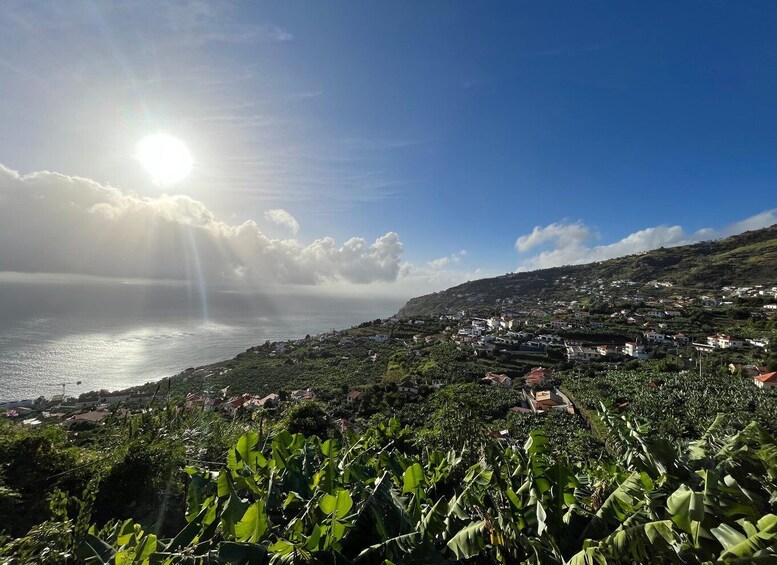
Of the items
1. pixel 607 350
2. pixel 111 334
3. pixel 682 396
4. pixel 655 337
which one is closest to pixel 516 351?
pixel 607 350

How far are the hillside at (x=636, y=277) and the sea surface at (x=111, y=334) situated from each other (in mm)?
44713

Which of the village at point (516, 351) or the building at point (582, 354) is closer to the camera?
the village at point (516, 351)

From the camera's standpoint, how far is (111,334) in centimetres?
6278

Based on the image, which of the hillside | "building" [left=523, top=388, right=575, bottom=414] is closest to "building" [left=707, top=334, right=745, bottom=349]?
"building" [left=523, top=388, right=575, bottom=414]

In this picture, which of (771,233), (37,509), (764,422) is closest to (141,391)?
(37,509)

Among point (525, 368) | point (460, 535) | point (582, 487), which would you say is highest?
point (460, 535)

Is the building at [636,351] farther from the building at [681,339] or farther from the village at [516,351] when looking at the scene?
the building at [681,339]

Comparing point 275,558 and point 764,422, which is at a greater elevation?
point 275,558

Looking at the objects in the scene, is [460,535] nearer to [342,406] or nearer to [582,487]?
[582,487]

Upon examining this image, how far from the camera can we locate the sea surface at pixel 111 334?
3800cm

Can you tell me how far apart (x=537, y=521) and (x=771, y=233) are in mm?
132602

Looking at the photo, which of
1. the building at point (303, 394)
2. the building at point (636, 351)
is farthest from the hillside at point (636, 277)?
the building at point (303, 394)

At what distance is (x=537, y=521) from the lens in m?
1.78

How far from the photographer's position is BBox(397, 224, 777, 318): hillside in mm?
68688
